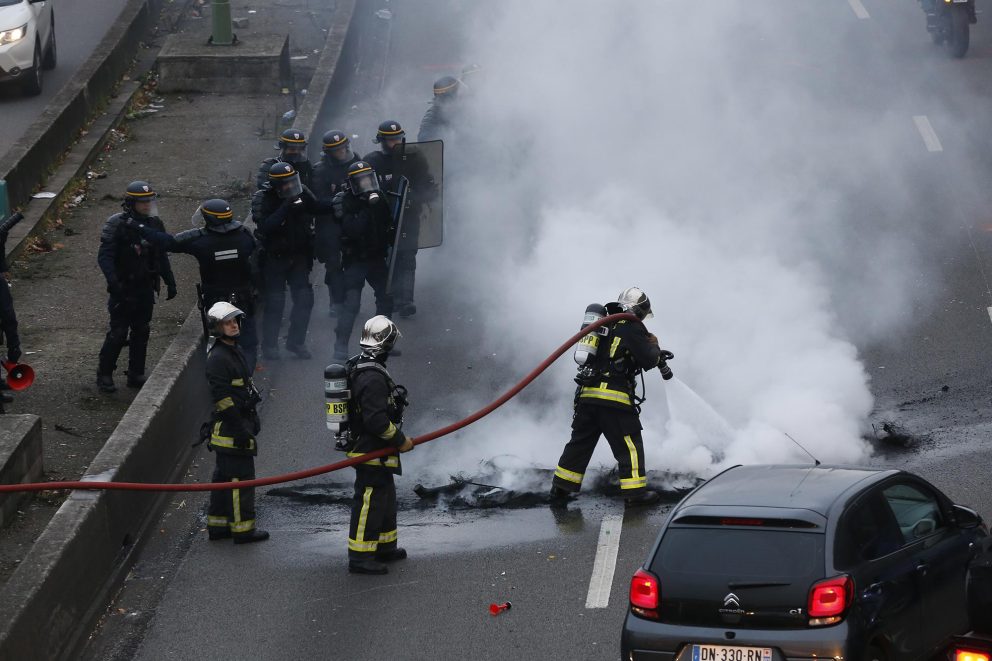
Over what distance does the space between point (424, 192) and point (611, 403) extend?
4.30 metres

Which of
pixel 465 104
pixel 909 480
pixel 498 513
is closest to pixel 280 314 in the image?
pixel 498 513

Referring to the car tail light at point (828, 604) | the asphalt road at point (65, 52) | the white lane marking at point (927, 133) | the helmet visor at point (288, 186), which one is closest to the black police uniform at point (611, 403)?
the car tail light at point (828, 604)

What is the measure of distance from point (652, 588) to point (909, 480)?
141 cm

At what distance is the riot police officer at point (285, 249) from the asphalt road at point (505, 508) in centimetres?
34

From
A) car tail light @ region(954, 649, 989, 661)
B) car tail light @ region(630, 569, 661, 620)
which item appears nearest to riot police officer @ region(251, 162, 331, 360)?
car tail light @ region(630, 569, 661, 620)

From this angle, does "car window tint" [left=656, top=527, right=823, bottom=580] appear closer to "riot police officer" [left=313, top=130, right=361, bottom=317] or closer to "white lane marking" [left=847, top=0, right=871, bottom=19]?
"riot police officer" [left=313, top=130, right=361, bottom=317]

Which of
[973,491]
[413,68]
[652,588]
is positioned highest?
[652,588]

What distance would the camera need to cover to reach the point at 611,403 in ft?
30.6

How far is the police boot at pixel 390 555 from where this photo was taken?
8656mm

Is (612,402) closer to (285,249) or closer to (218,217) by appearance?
(218,217)

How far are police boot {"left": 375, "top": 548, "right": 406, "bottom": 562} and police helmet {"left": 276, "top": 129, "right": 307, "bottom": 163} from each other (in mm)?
5032

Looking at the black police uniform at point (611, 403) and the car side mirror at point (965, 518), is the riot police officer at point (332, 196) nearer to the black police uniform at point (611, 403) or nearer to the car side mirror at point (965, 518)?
the black police uniform at point (611, 403)

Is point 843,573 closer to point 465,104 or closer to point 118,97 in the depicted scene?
point 465,104

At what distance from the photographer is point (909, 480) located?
6.90 meters
